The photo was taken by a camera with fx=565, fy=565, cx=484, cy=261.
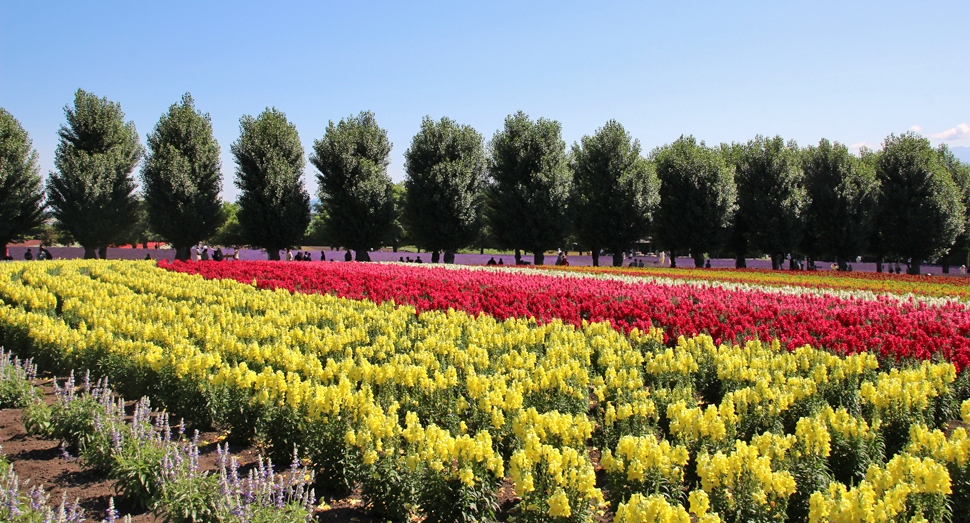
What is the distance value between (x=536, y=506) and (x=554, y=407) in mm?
2108

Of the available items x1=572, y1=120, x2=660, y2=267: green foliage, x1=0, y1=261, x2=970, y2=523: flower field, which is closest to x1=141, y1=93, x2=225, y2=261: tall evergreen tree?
x1=572, y1=120, x2=660, y2=267: green foliage

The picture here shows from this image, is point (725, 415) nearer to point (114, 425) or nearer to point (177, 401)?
point (114, 425)

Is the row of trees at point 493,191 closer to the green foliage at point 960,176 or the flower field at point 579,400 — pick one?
the green foliage at point 960,176

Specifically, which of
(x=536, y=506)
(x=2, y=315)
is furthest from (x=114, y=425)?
(x=2, y=315)

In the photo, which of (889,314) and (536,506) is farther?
(889,314)

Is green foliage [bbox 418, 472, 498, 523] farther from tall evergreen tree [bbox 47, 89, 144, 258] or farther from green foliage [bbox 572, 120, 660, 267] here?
tall evergreen tree [bbox 47, 89, 144, 258]

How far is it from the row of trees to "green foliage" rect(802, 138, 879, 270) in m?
0.12

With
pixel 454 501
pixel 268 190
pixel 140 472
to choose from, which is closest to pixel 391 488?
pixel 454 501

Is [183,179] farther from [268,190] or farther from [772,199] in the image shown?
[772,199]

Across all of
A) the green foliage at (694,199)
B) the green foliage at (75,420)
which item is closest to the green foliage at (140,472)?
the green foliage at (75,420)

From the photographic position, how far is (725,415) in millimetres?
5027

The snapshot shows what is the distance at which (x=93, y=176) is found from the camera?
41.4 meters

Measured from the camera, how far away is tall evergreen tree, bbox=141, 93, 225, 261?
4081 cm

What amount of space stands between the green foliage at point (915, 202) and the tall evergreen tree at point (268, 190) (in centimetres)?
4444
